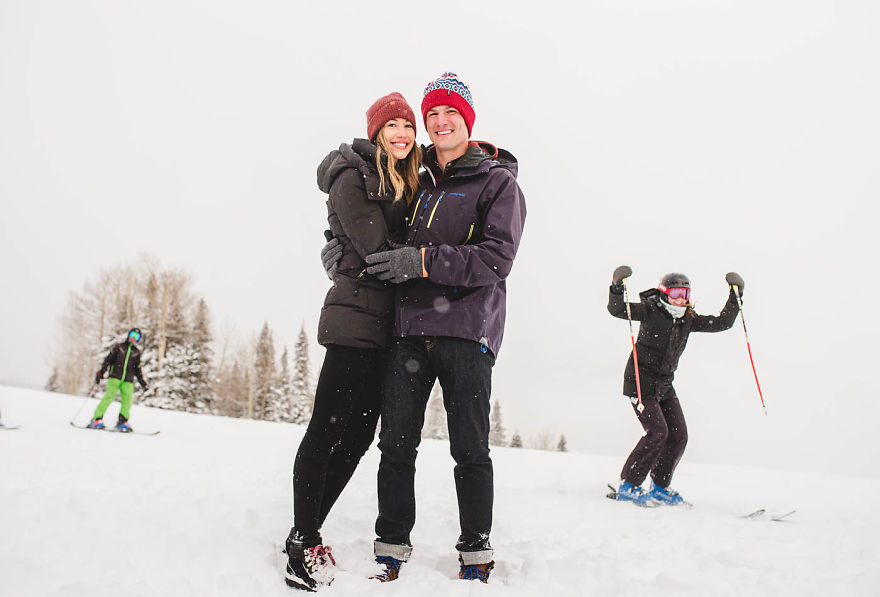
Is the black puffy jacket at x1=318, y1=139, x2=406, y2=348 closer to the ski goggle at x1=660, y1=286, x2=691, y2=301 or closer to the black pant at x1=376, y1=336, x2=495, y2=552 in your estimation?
the black pant at x1=376, y1=336, x2=495, y2=552

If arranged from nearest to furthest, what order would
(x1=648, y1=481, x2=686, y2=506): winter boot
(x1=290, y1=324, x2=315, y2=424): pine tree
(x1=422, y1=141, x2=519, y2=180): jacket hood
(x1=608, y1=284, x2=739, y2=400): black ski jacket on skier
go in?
(x1=422, y1=141, x2=519, y2=180): jacket hood → (x1=648, y1=481, x2=686, y2=506): winter boot → (x1=608, y1=284, x2=739, y2=400): black ski jacket on skier → (x1=290, y1=324, x2=315, y2=424): pine tree

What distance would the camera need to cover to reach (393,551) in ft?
8.70

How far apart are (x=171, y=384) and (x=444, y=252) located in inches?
1156

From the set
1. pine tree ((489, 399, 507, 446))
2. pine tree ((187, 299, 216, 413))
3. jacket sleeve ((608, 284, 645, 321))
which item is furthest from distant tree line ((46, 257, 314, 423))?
jacket sleeve ((608, 284, 645, 321))

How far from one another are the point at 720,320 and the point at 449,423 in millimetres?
4390

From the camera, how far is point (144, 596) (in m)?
2.02

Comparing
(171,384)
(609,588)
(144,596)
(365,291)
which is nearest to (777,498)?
(609,588)

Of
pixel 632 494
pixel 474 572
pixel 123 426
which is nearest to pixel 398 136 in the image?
pixel 474 572

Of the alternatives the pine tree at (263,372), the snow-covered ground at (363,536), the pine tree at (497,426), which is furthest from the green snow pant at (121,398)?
the pine tree at (497,426)

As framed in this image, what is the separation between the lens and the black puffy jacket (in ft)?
8.89

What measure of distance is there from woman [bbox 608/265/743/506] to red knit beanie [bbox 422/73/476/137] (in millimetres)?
3299

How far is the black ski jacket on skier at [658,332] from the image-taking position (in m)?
5.63

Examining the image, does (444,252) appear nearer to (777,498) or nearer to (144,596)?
Result: (144,596)

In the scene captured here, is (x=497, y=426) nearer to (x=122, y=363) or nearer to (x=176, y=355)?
(x=176, y=355)
